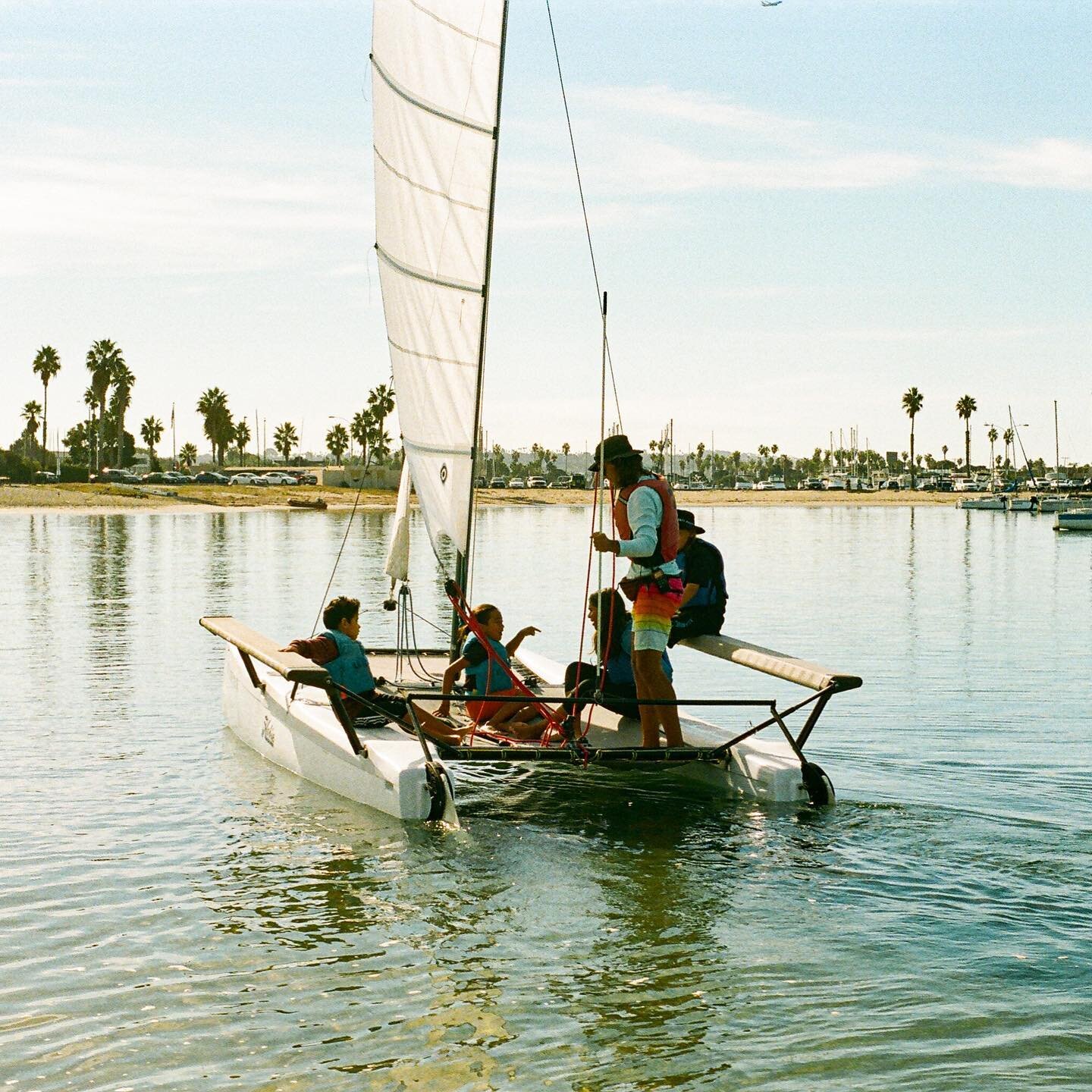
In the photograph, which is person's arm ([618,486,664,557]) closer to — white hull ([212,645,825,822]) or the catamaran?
white hull ([212,645,825,822])

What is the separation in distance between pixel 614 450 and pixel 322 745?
10.6 feet

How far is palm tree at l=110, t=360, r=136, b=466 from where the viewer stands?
4769 inches

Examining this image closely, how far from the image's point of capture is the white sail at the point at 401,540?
46.3ft

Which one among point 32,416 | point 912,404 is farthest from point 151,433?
point 912,404

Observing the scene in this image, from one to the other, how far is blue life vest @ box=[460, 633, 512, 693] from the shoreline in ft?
199

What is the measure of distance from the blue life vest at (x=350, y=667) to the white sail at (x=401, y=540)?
306 centimetres

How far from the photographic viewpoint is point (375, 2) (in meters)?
13.6

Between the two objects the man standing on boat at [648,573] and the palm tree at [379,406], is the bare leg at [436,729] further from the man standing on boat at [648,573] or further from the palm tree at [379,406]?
the palm tree at [379,406]

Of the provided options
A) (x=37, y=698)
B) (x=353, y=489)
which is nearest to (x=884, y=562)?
(x=37, y=698)

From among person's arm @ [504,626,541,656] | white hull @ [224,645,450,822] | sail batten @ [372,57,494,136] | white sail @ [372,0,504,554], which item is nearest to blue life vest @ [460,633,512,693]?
person's arm @ [504,626,541,656]

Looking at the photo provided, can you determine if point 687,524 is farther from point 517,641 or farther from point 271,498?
point 271,498

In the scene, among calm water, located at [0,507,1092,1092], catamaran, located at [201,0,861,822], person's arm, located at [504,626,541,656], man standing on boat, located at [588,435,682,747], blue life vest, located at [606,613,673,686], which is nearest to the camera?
calm water, located at [0,507,1092,1092]

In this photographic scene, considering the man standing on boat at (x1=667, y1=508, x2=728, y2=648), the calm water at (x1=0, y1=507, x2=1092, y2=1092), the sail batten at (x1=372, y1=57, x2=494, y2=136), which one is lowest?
Result: the calm water at (x1=0, y1=507, x2=1092, y2=1092)

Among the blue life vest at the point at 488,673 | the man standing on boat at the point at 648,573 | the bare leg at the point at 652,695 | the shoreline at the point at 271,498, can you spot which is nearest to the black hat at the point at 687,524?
the man standing on boat at the point at 648,573
